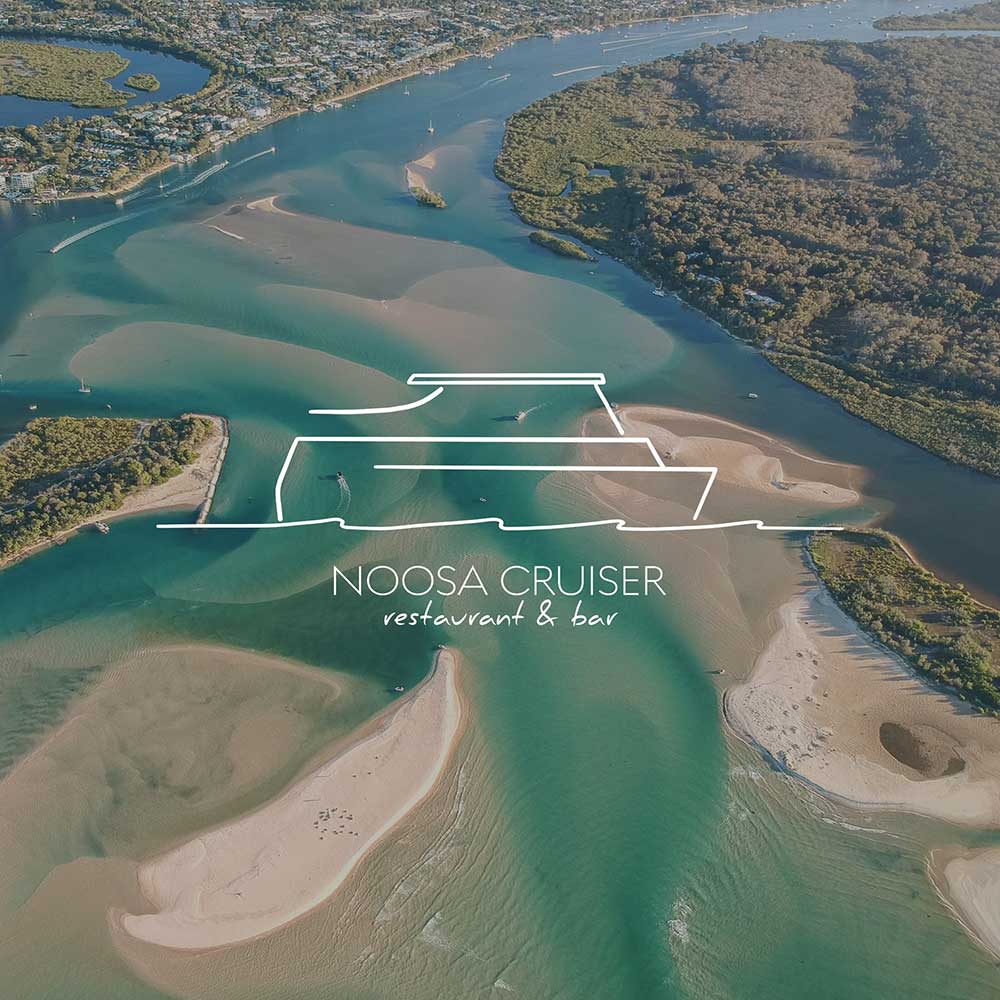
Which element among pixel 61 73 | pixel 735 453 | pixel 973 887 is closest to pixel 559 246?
pixel 735 453

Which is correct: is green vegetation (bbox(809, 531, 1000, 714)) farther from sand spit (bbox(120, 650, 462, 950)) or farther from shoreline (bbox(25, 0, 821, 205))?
shoreline (bbox(25, 0, 821, 205))

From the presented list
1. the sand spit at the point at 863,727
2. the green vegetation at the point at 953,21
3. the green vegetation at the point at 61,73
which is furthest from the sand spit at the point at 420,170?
the green vegetation at the point at 953,21

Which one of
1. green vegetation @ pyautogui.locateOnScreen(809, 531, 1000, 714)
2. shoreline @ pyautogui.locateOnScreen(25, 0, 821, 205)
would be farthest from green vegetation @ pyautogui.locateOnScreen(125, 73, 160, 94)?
green vegetation @ pyautogui.locateOnScreen(809, 531, 1000, 714)

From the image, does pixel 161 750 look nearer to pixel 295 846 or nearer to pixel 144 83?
pixel 295 846

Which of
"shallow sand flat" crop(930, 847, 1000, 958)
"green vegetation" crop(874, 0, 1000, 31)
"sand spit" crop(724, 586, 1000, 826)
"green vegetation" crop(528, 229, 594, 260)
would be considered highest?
"green vegetation" crop(874, 0, 1000, 31)

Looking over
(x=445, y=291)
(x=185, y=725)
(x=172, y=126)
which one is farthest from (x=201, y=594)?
(x=172, y=126)

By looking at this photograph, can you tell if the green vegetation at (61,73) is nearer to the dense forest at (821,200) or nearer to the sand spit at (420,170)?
the sand spit at (420,170)
